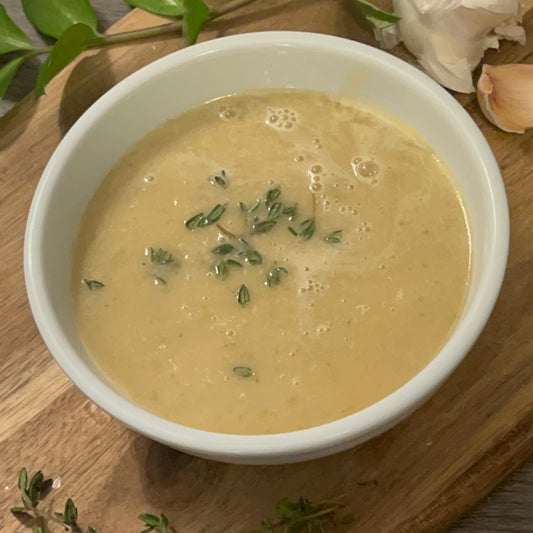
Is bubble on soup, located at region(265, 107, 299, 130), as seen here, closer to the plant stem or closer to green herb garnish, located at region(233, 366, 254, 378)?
the plant stem

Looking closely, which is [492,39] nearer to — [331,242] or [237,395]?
[331,242]

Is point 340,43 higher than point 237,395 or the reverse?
higher

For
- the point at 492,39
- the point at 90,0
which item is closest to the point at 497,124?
the point at 492,39

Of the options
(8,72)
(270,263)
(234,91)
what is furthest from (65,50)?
(270,263)

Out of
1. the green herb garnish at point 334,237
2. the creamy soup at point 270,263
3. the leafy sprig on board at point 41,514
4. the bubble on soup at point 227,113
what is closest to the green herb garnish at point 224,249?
the creamy soup at point 270,263

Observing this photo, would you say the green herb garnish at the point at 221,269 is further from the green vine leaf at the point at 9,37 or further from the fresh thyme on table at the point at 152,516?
the green vine leaf at the point at 9,37

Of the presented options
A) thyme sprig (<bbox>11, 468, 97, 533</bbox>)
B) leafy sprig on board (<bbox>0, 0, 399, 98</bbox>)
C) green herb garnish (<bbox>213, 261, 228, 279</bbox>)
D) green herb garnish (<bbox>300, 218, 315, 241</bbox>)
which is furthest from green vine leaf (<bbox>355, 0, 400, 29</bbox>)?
thyme sprig (<bbox>11, 468, 97, 533</bbox>)
